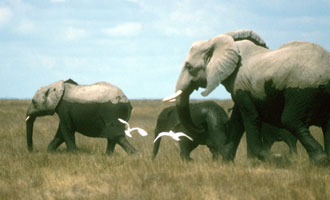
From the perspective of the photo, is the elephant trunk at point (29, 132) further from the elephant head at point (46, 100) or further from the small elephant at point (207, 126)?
the small elephant at point (207, 126)

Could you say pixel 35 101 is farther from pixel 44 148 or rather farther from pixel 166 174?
pixel 166 174

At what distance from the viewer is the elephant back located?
936 centimetres

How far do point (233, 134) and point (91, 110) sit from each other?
313 cm

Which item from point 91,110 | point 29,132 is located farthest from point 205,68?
point 29,132

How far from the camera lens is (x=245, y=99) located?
6.92 metres

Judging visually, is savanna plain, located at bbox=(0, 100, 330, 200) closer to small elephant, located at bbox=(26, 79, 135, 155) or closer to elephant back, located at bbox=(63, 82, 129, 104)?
small elephant, located at bbox=(26, 79, 135, 155)

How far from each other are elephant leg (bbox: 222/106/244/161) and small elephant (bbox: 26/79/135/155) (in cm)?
238

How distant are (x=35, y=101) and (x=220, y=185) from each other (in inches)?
217

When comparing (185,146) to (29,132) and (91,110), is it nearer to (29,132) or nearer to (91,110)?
(91,110)

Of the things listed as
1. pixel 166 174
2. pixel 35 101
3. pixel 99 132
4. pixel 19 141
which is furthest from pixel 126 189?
pixel 19 141

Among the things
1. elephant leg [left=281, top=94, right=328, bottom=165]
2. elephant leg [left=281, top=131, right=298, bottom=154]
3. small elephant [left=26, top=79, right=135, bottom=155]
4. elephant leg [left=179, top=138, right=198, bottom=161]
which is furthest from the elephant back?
elephant leg [left=281, top=94, right=328, bottom=165]

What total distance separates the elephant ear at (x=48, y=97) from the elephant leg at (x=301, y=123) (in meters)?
4.88

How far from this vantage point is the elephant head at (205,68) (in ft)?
23.0

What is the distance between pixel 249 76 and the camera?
688 cm
